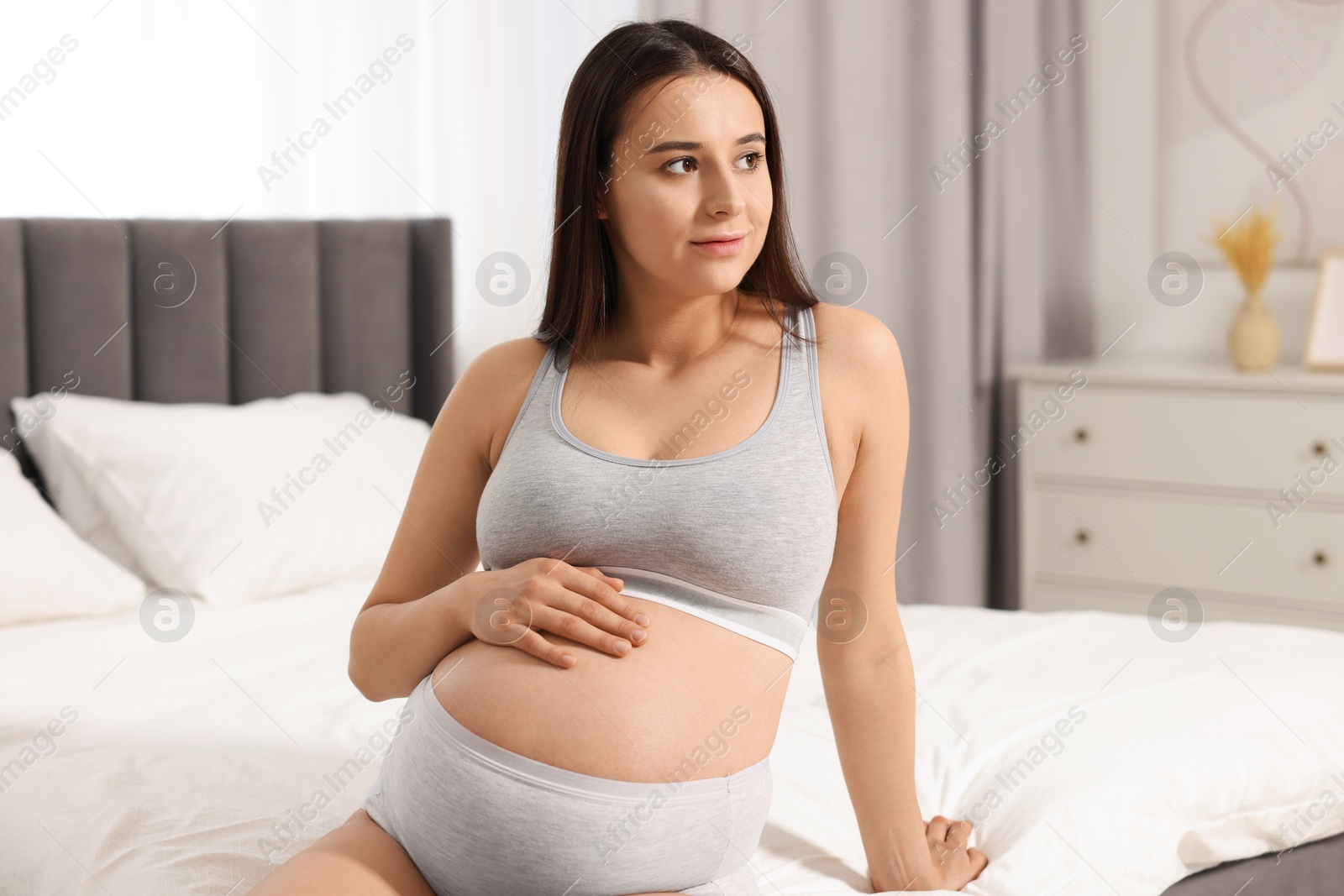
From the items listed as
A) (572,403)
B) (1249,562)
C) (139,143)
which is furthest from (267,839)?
(1249,562)

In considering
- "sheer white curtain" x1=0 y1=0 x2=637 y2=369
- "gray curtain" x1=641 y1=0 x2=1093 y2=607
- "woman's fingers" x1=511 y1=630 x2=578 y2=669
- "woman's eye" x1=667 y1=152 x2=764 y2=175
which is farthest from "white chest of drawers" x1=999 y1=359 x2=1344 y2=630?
"woman's fingers" x1=511 y1=630 x2=578 y2=669

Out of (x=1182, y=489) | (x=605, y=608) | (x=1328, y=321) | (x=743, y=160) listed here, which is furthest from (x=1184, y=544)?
(x=605, y=608)

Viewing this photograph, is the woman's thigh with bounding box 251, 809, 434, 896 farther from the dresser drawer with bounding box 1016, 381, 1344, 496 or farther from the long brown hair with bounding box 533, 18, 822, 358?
the dresser drawer with bounding box 1016, 381, 1344, 496

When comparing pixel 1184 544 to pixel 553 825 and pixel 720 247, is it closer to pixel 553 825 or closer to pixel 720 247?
pixel 720 247

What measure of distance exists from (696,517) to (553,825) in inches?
11.1

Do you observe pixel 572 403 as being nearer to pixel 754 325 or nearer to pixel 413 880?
pixel 754 325

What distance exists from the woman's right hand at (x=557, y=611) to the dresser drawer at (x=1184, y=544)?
2343 mm

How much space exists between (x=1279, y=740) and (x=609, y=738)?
88cm

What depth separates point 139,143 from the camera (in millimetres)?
2367

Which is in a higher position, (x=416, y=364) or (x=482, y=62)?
(x=482, y=62)

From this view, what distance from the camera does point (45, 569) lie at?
6.25 ft

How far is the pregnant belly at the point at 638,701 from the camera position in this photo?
96cm

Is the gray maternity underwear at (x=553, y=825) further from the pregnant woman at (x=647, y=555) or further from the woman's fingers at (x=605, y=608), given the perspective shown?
the woman's fingers at (x=605, y=608)

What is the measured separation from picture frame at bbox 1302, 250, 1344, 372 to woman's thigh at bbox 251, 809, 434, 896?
2727mm
